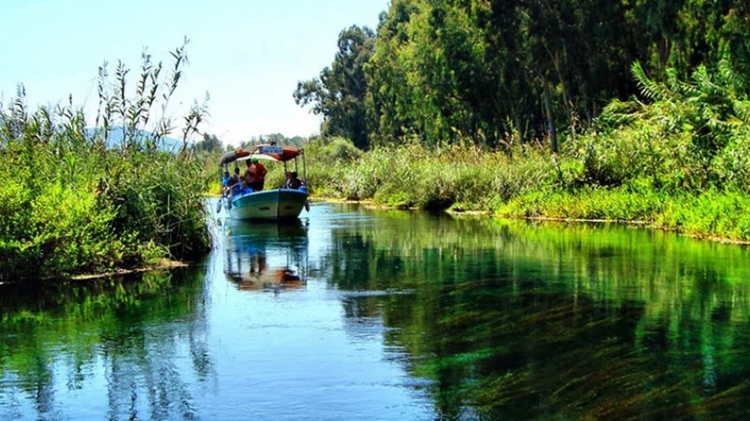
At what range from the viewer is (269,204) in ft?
111

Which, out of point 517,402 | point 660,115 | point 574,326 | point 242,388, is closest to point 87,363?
point 242,388

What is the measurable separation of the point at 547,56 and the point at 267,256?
24742 millimetres

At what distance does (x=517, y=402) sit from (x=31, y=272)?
11.0m

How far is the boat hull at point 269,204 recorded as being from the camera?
3369cm

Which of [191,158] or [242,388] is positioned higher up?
[191,158]

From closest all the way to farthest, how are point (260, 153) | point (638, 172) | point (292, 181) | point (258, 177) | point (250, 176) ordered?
point (638, 172) < point (250, 176) < point (258, 177) < point (292, 181) < point (260, 153)

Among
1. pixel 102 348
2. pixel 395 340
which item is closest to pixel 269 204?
pixel 102 348

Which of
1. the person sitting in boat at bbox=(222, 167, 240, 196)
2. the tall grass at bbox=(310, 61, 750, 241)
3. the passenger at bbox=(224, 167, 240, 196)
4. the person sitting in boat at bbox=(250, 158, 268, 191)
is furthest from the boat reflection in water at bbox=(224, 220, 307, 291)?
the tall grass at bbox=(310, 61, 750, 241)

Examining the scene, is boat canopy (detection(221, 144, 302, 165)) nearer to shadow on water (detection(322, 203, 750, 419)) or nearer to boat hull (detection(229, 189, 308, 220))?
boat hull (detection(229, 189, 308, 220))

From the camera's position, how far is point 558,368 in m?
10.1

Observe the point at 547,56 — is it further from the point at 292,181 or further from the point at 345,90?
the point at 345,90

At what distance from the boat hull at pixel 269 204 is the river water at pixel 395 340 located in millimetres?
12574

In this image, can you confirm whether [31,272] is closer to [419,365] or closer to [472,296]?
[472,296]

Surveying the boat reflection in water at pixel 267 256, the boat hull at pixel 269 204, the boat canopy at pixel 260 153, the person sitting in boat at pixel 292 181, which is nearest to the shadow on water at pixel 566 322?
the boat reflection in water at pixel 267 256
